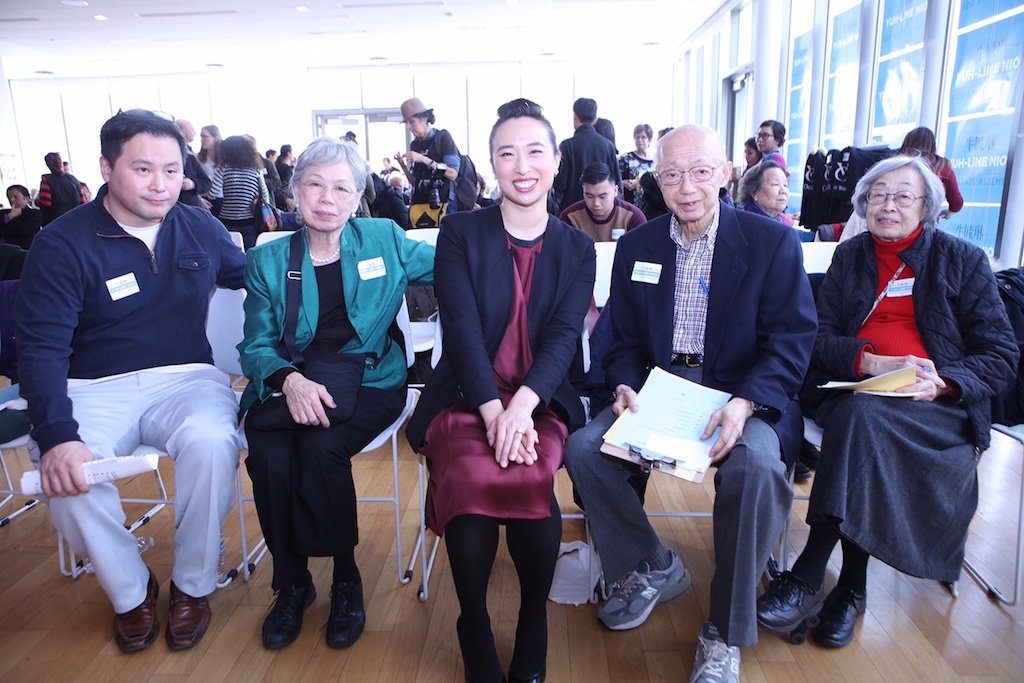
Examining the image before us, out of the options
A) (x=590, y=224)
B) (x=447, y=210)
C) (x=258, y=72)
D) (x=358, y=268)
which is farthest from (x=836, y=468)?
(x=258, y=72)

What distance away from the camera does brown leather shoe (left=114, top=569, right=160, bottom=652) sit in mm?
1847

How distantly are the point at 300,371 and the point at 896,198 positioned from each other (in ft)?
6.37

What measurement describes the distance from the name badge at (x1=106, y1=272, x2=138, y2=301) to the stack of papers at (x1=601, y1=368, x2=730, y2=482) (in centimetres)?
150

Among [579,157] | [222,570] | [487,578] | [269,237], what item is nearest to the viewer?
[487,578]

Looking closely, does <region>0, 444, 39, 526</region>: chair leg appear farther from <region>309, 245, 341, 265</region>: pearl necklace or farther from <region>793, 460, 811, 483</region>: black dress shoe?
<region>793, 460, 811, 483</region>: black dress shoe

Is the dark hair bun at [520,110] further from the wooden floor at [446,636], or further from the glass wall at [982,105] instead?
the glass wall at [982,105]

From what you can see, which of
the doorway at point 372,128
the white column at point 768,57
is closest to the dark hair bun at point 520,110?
the white column at point 768,57

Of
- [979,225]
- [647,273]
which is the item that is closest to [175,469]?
[647,273]

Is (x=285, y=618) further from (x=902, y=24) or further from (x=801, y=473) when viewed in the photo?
(x=902, y=24)

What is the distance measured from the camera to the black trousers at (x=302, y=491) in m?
1.84

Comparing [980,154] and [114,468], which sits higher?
[980,154]

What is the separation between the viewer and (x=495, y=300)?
6.18 feet

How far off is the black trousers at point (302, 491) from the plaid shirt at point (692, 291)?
41.0 inches

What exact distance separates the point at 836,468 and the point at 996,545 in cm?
105
